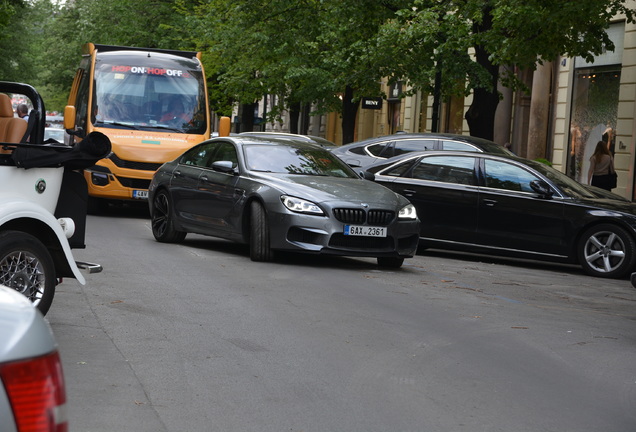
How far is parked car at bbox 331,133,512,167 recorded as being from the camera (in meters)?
16.7

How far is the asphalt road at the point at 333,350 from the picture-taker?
5.58 m

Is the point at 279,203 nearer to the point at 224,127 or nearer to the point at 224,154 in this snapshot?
the point at 224,154

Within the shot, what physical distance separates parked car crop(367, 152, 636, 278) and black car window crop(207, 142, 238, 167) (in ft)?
5.66

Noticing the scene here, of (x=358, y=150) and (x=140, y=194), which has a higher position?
(x=358, y=150)

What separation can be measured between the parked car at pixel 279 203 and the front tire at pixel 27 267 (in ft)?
15.8

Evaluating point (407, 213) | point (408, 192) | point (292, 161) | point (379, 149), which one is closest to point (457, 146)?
point (379, 149)

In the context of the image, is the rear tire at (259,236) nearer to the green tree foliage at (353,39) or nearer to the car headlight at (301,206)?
the car headlight at (301,206)

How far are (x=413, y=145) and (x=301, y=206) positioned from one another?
5.19m

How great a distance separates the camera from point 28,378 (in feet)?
8.18

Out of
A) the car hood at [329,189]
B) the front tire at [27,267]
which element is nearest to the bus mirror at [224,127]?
the car hood at [329,189]

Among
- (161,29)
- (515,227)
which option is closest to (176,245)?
(515,227)

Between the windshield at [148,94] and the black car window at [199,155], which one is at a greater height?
the windshield at [148,94]

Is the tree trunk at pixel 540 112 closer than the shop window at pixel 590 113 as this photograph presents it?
No

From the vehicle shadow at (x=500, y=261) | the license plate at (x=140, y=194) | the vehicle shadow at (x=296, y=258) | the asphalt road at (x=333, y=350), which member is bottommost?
the vehicle shadow at (x=500, y=261)
